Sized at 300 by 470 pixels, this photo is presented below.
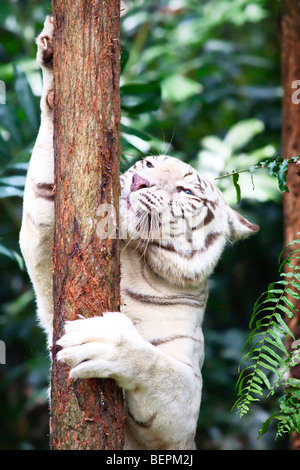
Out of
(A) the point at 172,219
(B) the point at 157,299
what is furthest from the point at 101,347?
(A) the point at 172,219

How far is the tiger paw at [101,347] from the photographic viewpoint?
2.05 m

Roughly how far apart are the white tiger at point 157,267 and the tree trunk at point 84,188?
22cm

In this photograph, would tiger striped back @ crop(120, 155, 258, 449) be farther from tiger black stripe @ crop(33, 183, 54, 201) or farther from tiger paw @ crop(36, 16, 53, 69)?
tiger paw @ crop(36, 16, 53, 69)

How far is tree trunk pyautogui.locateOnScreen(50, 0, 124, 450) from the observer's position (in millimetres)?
2062

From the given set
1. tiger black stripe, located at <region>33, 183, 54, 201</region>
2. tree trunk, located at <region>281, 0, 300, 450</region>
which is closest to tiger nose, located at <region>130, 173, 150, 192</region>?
tiger black stripe, located at <region>33, 183, 54, 201</region>

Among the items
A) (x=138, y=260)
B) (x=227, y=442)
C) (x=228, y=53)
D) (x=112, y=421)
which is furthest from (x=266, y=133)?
(x=112, y=421)

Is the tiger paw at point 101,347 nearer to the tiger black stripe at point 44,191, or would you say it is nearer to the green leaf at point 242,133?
the tiger black stripe at point 44,191

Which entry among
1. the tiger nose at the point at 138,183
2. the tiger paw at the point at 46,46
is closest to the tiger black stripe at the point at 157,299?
the tiger nose at the point at 138,183

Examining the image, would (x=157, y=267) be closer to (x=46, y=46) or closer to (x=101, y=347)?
(x=101, y=347)

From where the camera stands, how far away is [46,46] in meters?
2.52

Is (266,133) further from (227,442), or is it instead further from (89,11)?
(89,11)

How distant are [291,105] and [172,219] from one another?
171cm

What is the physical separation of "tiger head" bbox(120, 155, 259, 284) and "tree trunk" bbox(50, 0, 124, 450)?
1.58ft
